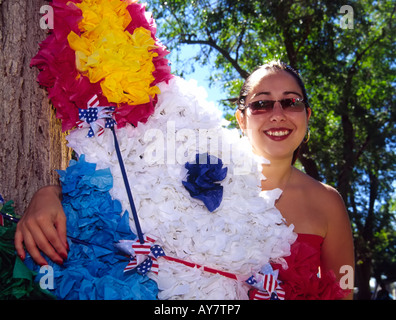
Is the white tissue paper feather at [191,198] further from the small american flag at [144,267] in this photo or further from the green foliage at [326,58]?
the green foliage at [326,58]

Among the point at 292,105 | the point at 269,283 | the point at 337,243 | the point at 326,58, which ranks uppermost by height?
the point at 326,58

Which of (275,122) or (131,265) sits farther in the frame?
(275,122)

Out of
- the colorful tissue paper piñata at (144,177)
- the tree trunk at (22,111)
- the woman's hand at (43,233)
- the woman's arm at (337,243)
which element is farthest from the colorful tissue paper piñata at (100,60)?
the woman's arm at (337,243)

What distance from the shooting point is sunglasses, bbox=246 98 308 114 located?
6.68ft

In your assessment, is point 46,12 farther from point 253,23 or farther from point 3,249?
point 253,23

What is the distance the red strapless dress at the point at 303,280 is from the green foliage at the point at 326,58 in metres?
5.66

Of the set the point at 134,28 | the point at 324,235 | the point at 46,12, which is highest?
the point at 46,12

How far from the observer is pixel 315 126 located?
886 cm

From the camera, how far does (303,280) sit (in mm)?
1696

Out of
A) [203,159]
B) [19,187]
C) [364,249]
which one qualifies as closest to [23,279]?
[19,187]

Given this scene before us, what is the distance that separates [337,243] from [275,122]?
0.70 m

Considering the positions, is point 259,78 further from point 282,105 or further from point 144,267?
point 144,267

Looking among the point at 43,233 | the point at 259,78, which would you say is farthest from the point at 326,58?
the point at 43,233

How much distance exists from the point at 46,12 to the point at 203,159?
943 millimetres
